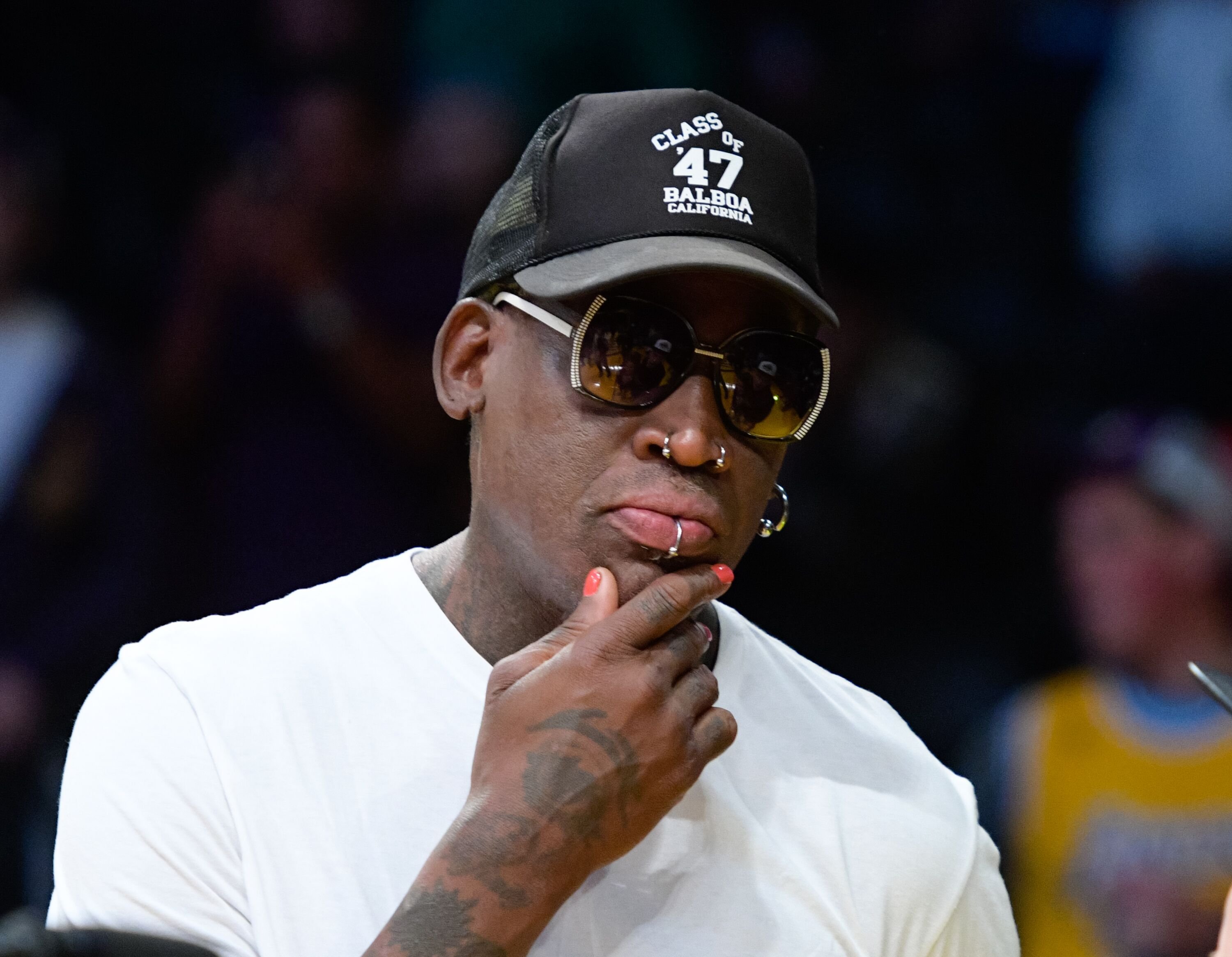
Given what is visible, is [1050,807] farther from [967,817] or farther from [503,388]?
[503,388]

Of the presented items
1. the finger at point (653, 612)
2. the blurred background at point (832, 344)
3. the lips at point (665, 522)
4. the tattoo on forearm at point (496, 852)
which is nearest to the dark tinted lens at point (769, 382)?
the lips at point (665, 522)

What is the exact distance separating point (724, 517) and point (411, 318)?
87.4 inches

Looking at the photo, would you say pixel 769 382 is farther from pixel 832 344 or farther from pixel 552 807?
pixel 832 344

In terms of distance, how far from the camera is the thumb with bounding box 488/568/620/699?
1.98 meters

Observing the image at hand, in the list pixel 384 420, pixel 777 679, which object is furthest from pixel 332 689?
pixel 384 420

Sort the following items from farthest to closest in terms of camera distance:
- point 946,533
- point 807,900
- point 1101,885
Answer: point 946,533 → point 1101,885 → point 807,900

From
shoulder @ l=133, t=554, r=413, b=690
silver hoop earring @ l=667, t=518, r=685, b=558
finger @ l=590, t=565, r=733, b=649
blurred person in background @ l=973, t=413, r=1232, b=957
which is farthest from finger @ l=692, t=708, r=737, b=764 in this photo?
blurred person in background @ l=973, t=413, r=1232, b=957

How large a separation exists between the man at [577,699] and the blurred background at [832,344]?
1824mm

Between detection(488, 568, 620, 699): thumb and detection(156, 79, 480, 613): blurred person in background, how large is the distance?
2081 mm

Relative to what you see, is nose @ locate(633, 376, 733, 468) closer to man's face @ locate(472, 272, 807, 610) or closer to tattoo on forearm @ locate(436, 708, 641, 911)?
man's face @ locate(472, 272, 807, 610)

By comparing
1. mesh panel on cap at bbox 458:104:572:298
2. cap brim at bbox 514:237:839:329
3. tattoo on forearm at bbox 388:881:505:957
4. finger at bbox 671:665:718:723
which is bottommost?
tattoo on forearm at bbox 388:881:505:957

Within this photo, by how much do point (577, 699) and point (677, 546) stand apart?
0.93ft

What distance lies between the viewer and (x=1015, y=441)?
4.54 m

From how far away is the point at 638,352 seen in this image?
2133mm
